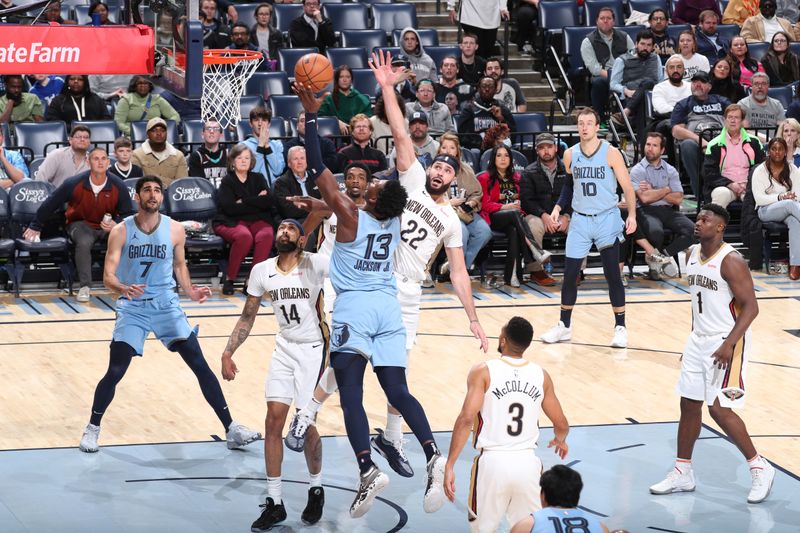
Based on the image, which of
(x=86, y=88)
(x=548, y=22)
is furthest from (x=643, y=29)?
(x=86, y=88)

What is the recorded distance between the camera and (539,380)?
7.09m

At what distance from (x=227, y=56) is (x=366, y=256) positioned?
833 centimetres

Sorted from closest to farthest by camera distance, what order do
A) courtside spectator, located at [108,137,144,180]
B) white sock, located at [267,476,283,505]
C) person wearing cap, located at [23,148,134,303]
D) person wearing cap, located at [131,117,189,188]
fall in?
white sock, located at [267,476,283,505] < person wearing cap, located at [23,148,134,303] < courtside spectator, located at [108,137,144,180] < person wearing cap, located at [131,117,189,188]

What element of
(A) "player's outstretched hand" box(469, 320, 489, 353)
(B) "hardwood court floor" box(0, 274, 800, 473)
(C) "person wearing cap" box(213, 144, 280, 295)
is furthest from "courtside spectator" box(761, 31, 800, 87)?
(A) "player's outstretched hand" box(469, 320, 489, 353)

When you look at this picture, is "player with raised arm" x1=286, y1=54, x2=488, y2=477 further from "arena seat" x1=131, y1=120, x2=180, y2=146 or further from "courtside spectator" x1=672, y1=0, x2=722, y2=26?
"courtside spectator" x1=672, y1=0, x2=722, y2=26

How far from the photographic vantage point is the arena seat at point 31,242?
45.0 feet

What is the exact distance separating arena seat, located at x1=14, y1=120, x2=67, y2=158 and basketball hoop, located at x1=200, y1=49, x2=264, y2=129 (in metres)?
1.59

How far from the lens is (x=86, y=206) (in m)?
13.6

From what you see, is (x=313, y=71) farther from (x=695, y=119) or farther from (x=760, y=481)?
(x=695, y=119)

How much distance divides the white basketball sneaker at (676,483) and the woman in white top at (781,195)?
6693 millimetres

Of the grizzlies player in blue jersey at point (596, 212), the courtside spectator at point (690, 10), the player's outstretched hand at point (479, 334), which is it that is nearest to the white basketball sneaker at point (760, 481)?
the player's outstretched hand at point (479, 334)

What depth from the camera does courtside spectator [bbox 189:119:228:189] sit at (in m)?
14.7

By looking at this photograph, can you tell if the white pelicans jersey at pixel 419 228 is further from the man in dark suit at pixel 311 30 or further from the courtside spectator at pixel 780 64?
the courtside spectator at pixel 780 64

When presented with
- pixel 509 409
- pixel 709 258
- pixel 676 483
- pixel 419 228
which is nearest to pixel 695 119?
pixel 709 258
